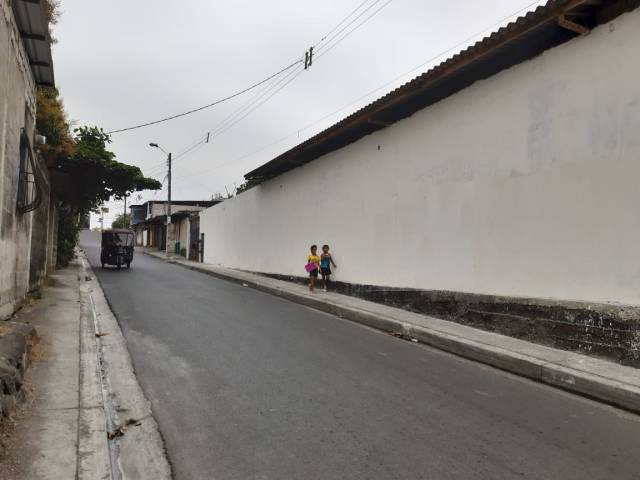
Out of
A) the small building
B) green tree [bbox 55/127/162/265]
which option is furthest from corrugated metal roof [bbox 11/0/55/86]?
the small building

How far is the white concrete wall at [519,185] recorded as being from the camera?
639 centimetres

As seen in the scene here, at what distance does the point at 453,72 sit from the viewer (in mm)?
8453

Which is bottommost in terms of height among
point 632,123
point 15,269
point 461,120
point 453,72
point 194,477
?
point 194,477

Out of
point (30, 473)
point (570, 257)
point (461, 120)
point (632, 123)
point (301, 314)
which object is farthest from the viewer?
point (301, 314)

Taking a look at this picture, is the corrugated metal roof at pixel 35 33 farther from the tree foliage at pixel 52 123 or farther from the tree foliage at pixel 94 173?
the tree foliage at pixel 94 173

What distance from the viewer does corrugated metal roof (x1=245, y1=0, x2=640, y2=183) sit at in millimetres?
6602

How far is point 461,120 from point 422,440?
274 inches

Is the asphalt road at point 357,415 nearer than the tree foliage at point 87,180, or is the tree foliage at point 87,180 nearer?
the asphalt road at point 357,415

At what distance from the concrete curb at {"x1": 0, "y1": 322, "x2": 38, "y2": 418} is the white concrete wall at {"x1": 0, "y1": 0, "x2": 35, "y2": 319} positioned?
1882mm

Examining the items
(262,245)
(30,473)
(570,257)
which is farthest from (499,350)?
(262,245)

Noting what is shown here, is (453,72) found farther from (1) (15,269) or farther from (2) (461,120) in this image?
(1) (15,269)

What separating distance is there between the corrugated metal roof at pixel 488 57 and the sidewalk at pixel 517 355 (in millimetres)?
4438

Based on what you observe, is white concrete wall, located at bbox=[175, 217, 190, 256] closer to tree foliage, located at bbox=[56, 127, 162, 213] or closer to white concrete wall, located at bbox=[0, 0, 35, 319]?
tree foliage, located at bbox=[56, 127, 162, 213]

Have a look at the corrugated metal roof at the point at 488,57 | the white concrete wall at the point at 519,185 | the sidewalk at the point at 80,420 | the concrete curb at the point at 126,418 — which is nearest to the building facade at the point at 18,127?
the sidewalk at the point at 80,420
